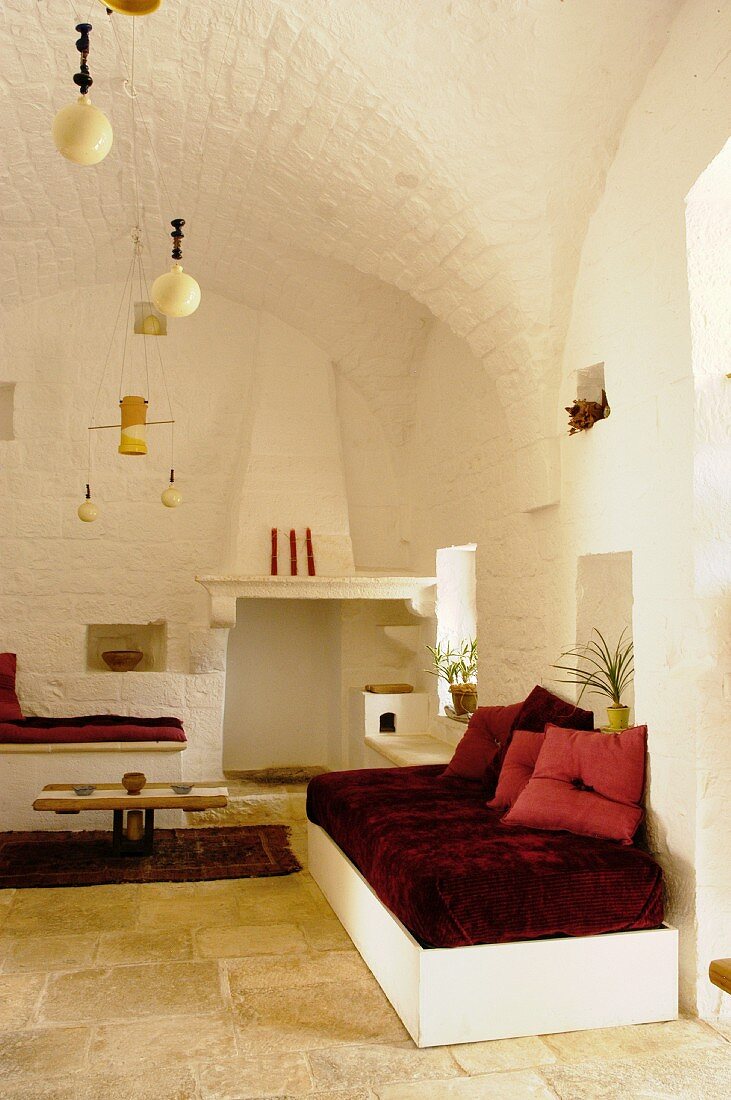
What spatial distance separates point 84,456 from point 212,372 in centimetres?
123

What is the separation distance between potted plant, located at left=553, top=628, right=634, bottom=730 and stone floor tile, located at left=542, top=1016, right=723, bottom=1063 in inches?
47.1

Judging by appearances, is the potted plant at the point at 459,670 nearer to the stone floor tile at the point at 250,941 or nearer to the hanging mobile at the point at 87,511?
the stone floor tile at the point at 250,941

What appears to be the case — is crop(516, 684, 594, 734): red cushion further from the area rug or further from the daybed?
the area rug

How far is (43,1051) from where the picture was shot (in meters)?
Answer: 3.08

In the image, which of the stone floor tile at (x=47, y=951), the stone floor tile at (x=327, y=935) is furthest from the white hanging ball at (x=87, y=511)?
the stone floor tile at (x=327, y=935)

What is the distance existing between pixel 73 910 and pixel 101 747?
193 cm

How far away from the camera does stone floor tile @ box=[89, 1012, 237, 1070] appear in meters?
3.04

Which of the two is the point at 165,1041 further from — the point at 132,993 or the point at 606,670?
the point at 606,670

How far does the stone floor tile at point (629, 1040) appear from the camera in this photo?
312cm

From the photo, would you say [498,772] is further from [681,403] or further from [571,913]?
[681,403]

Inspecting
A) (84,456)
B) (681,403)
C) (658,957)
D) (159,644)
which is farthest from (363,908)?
(84,456)

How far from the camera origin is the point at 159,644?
303 inches

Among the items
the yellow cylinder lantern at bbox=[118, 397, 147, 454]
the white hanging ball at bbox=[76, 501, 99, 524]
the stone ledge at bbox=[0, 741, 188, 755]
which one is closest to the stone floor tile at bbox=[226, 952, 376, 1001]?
the stone ledge at bbox=[0, 741, 188, 755]

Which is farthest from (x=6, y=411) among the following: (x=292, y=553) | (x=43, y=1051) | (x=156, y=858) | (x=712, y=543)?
(x=712, y=543)
